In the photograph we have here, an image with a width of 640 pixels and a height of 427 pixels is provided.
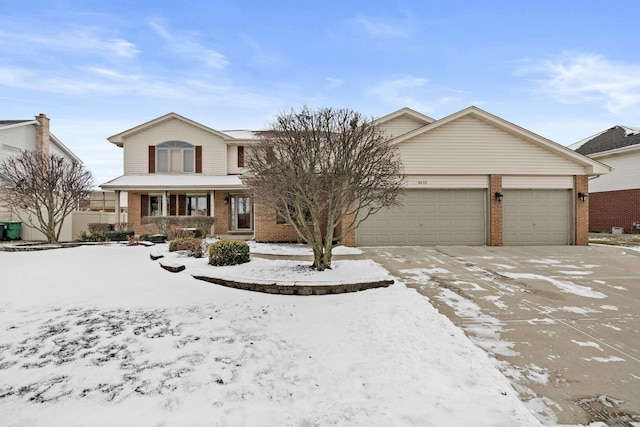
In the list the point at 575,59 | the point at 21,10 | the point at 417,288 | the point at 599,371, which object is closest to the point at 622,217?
the point at 575,59

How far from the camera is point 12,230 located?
14977 millimetres

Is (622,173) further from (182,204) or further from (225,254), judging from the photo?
(182,204)

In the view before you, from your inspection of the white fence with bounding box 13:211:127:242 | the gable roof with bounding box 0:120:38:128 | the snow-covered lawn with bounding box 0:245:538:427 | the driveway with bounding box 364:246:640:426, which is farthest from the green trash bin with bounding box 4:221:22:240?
the driveway with bounding box 364:246:640:426

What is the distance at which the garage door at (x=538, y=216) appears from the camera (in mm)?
12445

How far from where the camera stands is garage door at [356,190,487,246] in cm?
Answer: 1223

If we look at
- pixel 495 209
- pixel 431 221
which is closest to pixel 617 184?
pixel 495 209

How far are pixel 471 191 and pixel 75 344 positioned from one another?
12.9 m

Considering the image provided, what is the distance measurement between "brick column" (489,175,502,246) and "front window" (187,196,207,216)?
13735mm

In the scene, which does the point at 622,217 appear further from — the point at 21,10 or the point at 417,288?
the point at 21,10

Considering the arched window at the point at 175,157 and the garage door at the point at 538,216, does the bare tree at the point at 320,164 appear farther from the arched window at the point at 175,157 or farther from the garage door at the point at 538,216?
the arched window at the point at 175,157

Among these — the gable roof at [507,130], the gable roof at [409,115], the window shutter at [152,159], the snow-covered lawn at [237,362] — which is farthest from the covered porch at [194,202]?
the snow-covered lawn at [237,362]

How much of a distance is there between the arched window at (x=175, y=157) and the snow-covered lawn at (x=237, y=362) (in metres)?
12.1

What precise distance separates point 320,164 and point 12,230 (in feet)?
56.8

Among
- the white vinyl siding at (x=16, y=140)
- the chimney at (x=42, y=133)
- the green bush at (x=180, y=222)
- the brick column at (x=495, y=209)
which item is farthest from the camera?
the chimney at (x=42, y=133)
